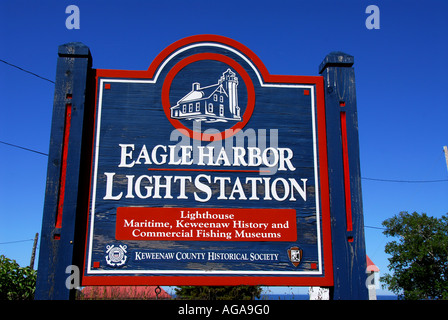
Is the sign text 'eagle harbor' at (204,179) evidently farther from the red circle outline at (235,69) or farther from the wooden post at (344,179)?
the wooden post at (344,179)

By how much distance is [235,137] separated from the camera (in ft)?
16.7

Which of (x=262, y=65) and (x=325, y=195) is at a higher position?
(x=262, y=65)

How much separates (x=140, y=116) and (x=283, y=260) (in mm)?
2301

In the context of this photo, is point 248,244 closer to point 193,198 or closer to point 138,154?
point 193,198

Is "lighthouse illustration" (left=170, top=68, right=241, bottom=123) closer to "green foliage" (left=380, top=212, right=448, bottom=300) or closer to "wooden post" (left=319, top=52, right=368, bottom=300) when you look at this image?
"wooden post" (left=319, top=52, right=368, bottom=300)

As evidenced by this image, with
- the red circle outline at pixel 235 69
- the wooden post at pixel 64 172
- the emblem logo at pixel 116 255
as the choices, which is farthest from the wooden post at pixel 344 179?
the wooden post at pixel 64 172

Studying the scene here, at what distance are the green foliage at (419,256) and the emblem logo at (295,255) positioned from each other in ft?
83.4

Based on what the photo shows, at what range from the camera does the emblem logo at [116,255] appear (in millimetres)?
4621

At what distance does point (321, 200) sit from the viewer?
498 cm

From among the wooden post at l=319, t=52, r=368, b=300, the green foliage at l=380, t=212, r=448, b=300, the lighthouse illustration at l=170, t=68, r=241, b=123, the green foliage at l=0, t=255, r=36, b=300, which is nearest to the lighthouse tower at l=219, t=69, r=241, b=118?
the lighthouse illustration at l=170, t=68, r=241, b=123

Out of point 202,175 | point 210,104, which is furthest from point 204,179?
point 210,104

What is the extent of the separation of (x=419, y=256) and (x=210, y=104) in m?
27.0
